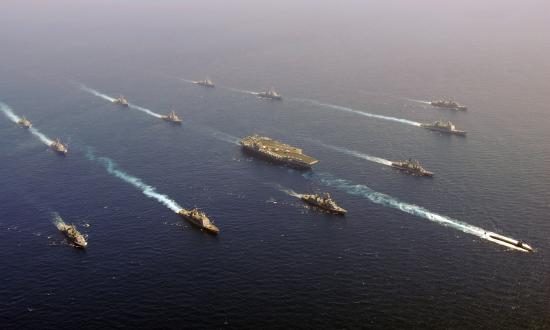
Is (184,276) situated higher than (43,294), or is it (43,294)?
(184,276)

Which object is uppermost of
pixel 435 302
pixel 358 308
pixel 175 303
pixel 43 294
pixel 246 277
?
pixel 435 302

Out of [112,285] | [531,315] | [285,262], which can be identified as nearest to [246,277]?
[285,262]

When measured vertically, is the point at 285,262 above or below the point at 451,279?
below

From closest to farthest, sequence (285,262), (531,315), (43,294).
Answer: (531,315) < (43,294) < (285,262)

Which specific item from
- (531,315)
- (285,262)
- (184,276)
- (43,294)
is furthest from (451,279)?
(43,294)

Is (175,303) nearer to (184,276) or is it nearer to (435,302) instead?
(184,276)

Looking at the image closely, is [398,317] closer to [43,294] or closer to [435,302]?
[435,302]

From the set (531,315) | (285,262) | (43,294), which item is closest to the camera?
(531,315)

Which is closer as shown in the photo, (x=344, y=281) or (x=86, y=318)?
(x=86, y=318)

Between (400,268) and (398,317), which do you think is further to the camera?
(400,268)

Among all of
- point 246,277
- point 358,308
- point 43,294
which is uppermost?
point 358,308
